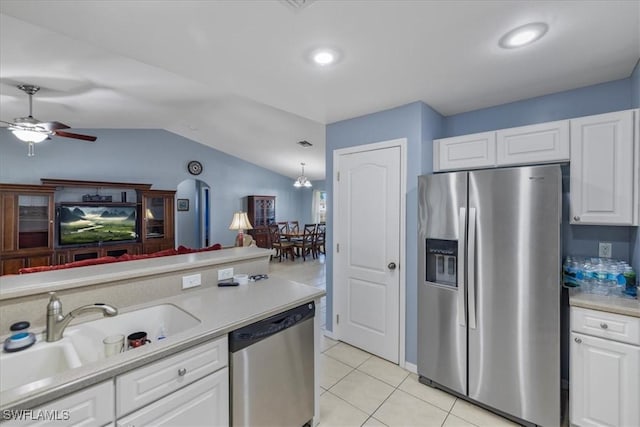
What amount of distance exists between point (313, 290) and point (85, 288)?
125 centimetres

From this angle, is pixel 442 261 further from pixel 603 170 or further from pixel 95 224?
pixel 95 224

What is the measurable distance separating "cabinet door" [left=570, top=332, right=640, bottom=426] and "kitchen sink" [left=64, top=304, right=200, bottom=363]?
2281 mm

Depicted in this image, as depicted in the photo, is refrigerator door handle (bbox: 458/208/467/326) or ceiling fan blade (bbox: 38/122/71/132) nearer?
refrigerator door handle (bbox: 458/208/467/326)

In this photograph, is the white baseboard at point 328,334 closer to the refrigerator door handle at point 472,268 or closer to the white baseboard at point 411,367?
the white baseboard at point 411,367

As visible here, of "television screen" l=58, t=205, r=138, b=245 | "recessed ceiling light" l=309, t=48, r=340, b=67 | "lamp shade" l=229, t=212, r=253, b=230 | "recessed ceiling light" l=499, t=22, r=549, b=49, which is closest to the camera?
"recessed ceiling light" l=499, t=22, r=549, b=49

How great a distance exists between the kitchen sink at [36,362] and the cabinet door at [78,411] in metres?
0.22

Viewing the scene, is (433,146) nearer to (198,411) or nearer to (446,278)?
(446,278)

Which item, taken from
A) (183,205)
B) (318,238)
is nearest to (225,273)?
(318,238)

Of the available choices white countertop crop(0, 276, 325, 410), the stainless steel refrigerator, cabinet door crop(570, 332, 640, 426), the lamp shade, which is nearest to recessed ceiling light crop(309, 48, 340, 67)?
the stainless steel refrigerator

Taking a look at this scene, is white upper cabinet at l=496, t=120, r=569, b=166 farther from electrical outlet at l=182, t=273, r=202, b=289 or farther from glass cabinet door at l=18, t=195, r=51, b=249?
glass cabinet door at l=18, t=195, r=51, b=249

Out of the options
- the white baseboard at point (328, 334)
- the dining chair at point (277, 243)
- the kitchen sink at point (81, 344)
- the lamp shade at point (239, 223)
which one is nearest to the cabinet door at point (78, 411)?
the kitchen sink at point (81, 344)

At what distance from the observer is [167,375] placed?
1140 millimetres

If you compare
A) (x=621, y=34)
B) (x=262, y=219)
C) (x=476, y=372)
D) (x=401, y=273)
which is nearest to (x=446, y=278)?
(x=401, y=273)

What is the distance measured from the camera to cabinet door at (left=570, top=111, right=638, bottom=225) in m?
1.75
